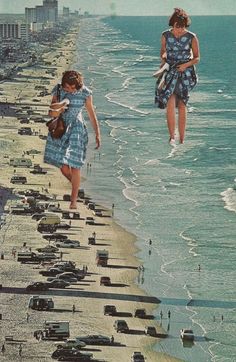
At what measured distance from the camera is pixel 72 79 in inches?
322

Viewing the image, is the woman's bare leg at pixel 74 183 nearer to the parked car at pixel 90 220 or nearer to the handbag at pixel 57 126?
the handbag at pixel 57 126

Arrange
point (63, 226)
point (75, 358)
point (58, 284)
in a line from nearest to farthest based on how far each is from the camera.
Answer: point (75, 358)
point (58, 284)
point (63, 226)

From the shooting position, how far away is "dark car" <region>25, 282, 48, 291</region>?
67.6 meters

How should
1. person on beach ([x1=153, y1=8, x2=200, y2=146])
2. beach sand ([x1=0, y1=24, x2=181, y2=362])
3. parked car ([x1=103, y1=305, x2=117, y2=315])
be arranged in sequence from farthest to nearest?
parked car ([x1=103, y1=305, x2=117, y2=315]) < beach sand ([x1=0, y1=24, x2=181, y2=362]) < person on beach ([x1=153, y1=8, x2=200, y2=146])

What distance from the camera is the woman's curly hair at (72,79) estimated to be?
26.6 feet

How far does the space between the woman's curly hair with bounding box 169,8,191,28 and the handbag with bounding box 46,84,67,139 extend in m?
1.12

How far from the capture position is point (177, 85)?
8992mm

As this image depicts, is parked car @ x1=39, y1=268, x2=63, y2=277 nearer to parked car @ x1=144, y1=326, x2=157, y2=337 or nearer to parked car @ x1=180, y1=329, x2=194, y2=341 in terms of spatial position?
parked car @ x1=144, y1=326, x2=157, y2=337

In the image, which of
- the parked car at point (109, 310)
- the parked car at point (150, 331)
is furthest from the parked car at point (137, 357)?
the parked car at point (109, 310)

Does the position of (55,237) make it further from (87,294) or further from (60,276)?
(87,294)

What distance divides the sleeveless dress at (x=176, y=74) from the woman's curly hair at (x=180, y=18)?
0.50 feet

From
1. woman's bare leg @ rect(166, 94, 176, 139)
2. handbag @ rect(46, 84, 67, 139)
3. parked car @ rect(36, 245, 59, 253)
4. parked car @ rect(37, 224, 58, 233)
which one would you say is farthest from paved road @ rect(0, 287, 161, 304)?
handbag @ rect(46, 84, 67, 139)

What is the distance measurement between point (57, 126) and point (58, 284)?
202ft

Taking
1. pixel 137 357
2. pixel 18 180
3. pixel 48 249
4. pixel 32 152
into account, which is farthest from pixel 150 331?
pixel 32 152
